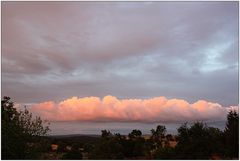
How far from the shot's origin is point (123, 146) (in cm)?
3597

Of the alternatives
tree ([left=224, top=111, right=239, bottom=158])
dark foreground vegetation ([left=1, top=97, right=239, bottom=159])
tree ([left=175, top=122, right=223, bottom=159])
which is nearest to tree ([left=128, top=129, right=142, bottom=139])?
dark foreground vegetation ([left=1, top=97, right=239, bottom=159])

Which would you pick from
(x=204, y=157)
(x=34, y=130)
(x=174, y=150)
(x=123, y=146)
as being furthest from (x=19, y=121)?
(x=204, y=157)

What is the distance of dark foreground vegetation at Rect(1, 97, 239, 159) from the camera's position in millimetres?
25766

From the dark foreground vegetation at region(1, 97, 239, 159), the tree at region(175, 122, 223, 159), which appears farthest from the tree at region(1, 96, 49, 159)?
the tree at region(175, 122, 223, 159)

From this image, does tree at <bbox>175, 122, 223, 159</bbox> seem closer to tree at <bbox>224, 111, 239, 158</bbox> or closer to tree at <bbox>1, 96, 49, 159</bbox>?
tree at <bbox>224, 111, 239, 158</bbox>

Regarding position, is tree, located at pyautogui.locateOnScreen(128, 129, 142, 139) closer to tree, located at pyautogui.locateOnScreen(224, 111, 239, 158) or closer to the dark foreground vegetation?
the dark foreground vegetation

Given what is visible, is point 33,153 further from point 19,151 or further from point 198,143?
point 198,143

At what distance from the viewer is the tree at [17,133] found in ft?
91.5

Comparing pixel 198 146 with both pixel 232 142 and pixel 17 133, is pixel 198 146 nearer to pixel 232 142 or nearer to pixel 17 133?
pixel 232 142

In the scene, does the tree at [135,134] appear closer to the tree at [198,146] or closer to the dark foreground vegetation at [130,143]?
the dark foreground vegetation at [130,143]

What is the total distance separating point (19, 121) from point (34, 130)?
146 centimetres

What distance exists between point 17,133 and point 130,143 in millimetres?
12131

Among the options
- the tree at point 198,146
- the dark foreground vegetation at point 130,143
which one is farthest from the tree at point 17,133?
the tree at point 198,146

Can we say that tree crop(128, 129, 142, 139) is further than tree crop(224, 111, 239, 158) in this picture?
Yes
